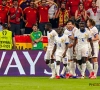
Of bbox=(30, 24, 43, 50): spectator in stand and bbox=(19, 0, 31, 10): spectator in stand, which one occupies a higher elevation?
bbox=(19, 0, 31, 10): spectator in stand

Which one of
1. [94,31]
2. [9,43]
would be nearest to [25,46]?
[9,43]

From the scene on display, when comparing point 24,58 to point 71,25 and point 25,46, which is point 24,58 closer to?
point 25,46

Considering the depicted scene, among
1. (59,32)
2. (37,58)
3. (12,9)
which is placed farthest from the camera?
(12,9)

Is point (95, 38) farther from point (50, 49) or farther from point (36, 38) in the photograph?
point (36, 38)

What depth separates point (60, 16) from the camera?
89.6 feet

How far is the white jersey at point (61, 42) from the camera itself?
70.3ft

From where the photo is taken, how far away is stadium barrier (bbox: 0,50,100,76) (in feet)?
79.2

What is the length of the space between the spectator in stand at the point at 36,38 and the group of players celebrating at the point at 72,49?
238 centimetres

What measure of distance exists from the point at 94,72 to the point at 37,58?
10.6 ft

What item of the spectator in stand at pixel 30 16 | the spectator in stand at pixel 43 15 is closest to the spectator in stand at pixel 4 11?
the spectator in stand at pixel 30 16

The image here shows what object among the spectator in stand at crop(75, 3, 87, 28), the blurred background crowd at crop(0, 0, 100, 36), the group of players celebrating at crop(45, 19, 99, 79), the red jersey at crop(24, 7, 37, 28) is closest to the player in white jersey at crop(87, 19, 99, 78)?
the group of players celebrating at crop(45, 19, 99, 79)

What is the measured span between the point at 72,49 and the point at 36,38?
286 centimetres

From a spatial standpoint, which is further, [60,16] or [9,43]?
[60,16]

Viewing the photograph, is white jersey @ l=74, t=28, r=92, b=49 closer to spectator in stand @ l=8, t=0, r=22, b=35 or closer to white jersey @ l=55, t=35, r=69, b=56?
white jersey @ l=55, t=35, r=69, b=56
